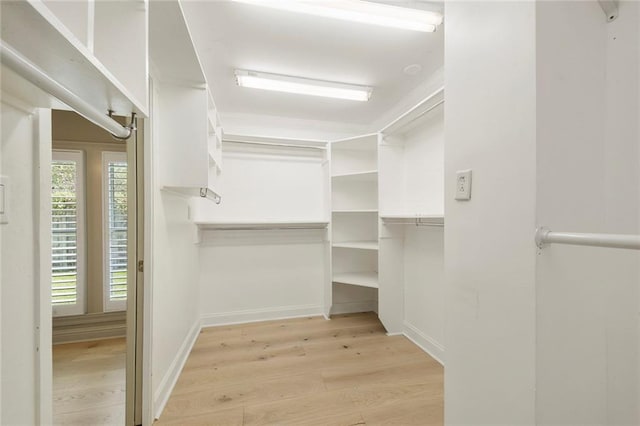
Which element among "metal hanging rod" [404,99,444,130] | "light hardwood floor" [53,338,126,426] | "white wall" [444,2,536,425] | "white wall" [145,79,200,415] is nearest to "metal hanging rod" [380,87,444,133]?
"metal hanging rod" [404,99,444,130]

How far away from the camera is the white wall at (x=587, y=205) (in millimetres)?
753

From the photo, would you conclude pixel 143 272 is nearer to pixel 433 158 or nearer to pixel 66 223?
pixel 66 223

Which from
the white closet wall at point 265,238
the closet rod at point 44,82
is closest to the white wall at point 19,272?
the closet rod at point 44,82

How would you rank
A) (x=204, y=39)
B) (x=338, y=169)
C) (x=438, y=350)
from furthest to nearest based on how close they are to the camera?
(x=338, y=169)
(x=438, y=350)
(x=204, y=39)

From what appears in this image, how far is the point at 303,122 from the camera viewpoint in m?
3.03

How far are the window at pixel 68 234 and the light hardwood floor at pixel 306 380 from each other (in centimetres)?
126

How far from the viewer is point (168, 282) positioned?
5.60 feet

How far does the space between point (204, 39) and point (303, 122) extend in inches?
56.0

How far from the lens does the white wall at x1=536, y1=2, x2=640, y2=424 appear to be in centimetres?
75

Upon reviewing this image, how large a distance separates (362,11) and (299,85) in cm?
85

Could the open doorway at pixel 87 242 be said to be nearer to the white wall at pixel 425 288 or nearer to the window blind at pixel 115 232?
the window blind at pixel 115 232

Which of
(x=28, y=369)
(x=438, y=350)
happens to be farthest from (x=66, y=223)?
(x=438, y=350)

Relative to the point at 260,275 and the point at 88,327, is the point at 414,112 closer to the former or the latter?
the point at 260,275

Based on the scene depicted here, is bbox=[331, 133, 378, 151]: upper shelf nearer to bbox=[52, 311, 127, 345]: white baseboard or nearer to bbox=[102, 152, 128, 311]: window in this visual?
bbox=[102, 152, 128, 311]: window
